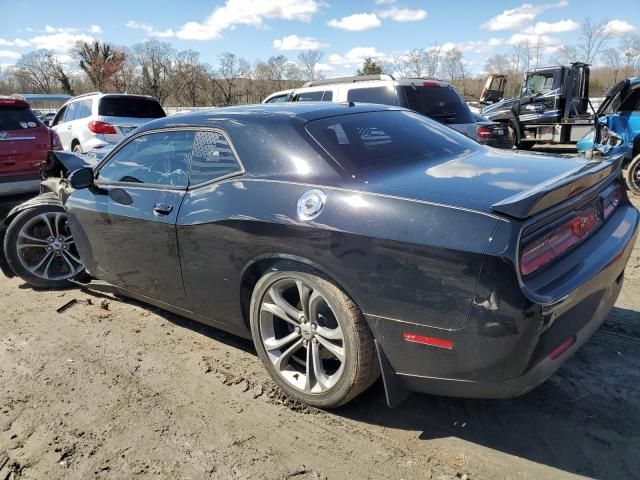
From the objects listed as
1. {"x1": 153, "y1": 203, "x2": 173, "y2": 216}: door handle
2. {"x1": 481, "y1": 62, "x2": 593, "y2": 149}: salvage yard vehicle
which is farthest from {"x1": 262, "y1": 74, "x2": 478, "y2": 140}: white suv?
{"x1": 481, "y1": 62, "x2": 593, "y2": 149}: salvage yard vehicle

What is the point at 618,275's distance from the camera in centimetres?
270

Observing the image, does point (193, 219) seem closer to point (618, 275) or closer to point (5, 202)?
point (618, 275)

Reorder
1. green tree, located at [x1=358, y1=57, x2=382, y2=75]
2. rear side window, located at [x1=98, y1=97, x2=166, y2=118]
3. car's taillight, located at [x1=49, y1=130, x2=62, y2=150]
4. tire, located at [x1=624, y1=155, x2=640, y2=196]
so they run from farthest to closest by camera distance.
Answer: green tree, located at [x1=358, y1=57, x2=382, y2=75] → rear side window, located at [x1=98, y1=97, x2=166, y2=118] → tire, located at [x1=624, y1=155, x2=640, y2=196] → car's taillight, located at [x1=49, y1=130, x2=62, y2=150]

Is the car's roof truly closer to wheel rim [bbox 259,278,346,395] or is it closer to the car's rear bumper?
wheel rim [bbox 259,278,346,395]

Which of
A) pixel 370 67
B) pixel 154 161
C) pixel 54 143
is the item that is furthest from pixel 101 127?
pixel 370 67

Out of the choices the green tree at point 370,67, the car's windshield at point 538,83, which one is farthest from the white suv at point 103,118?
the green tree at point 370,67

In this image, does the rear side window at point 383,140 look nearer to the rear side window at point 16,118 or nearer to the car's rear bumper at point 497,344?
the car's rear bumper at point 497,344

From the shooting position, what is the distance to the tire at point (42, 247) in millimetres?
4668

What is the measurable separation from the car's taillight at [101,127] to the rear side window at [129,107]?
0.76 feet

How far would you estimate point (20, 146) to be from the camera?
7352 mm

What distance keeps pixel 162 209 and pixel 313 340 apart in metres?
1.35

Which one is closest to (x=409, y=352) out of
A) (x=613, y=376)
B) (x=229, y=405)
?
(x=229, y=405)

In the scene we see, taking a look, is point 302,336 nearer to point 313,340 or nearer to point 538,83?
point 313,340

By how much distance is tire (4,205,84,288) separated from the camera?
467cm
